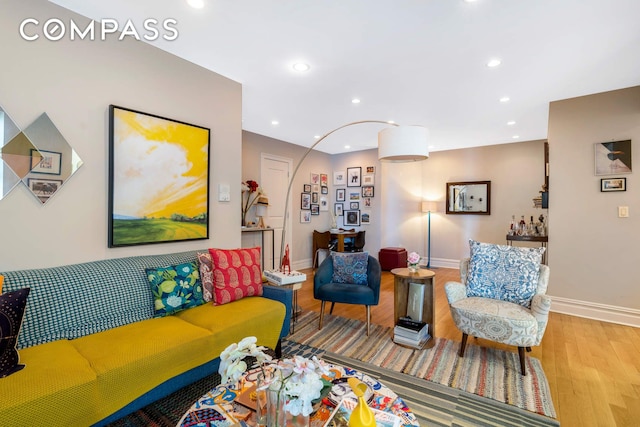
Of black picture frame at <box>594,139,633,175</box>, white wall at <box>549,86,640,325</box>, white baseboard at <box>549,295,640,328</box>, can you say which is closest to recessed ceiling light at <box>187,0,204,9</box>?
white wall at <box>549,86,640,325</box>

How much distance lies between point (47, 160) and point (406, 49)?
2740 mm

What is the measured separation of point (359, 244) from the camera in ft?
20.8

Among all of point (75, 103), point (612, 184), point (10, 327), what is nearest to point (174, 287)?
point (10, 327)

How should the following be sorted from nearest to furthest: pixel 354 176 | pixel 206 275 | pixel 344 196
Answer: pixel 206 275 < pixel 354 176 < pixel 344 196

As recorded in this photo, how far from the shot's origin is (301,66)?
278cm

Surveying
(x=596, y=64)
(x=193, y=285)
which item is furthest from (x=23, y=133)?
(x=596, y=64)

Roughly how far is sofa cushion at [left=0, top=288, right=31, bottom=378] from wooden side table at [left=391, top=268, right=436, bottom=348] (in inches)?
103

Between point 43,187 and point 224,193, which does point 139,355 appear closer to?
point 43,187

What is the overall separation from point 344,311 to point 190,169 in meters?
2.35

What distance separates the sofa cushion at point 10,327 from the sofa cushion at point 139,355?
270 millimetres

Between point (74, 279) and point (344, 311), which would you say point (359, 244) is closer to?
point (344, 311)

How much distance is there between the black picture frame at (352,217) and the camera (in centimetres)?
672

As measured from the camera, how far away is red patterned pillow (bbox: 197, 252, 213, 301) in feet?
7.72

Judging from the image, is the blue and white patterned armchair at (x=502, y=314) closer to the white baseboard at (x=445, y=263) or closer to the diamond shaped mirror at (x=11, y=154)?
the diamond shaped mirror at (x=11, y=154)
